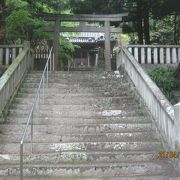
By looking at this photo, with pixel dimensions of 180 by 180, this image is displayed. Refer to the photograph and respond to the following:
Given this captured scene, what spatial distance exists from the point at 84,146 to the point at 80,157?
1.46 feet

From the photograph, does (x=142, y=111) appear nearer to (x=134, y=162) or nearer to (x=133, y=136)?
(x=133, y=136)

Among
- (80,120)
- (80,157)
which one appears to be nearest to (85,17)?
(80,120)

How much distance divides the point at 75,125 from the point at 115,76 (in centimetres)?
432

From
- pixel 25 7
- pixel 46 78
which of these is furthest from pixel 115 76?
pixel 25 7

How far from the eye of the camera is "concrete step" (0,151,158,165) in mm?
6992

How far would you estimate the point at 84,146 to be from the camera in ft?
24.5

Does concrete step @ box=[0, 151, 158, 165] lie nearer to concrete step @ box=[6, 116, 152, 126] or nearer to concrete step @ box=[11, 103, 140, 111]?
concrete step @ box=[6, 116, 152, 126]

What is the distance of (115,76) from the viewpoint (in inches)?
483

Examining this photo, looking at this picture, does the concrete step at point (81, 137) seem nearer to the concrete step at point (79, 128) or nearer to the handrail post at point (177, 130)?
the concrete step at point (79, 128)

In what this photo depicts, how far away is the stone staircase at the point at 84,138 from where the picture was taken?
6562 millimetres

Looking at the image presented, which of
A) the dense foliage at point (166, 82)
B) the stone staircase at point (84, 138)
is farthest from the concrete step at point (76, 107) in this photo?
the dense foliage at point (166, 82)

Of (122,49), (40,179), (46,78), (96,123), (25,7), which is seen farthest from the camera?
(25,7)

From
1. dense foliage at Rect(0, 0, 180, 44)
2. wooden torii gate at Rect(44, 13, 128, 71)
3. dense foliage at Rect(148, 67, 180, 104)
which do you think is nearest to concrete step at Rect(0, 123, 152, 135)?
dense foliage at Rect(148, 67, 180, 104)

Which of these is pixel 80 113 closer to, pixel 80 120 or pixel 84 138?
pixel 80 120
